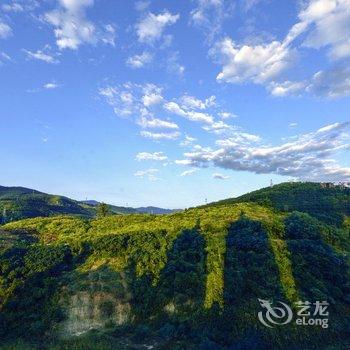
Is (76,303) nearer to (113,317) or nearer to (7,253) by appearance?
(113,317)

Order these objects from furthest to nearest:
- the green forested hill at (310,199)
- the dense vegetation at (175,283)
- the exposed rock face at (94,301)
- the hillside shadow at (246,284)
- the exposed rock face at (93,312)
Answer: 1. the green forested hill at (310,199)
2. the exposed rock face at (94,301)
3. the exposed rock face at (93,312)
4. the dense vegetation at (175,283)
5. the hillside shadow at (246,284)

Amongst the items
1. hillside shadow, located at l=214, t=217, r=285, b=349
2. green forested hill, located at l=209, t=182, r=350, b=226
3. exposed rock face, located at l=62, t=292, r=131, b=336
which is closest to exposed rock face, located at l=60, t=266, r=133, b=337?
exposed rock face, located at l=62, t=292, r=131, b=336

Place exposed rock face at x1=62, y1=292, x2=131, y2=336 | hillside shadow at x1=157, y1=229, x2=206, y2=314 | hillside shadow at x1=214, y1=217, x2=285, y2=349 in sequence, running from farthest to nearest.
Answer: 1. hillside shadow at x1=157, y1=229, x2=206, y2=314
2. exposed rock face at x1=62, y1=292, x2=131, y2=336
3. hillside shadow at x1=214, y1=217, x2=285, y2=349

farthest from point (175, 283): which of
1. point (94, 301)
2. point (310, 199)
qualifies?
point (310, 199)

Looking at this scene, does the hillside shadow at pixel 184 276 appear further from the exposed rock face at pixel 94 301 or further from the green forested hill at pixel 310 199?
the green forested hill at pixel 310 199

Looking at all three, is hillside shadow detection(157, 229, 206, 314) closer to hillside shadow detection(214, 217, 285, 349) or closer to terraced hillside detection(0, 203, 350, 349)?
terraced hillside detection(0, 203, 350, 349)

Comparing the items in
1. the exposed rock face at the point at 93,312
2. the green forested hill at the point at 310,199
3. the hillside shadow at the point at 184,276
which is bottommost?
the exposed rock face at the point at 93,312

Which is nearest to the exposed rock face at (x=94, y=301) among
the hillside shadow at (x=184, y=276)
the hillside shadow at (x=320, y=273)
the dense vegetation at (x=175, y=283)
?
the dense vegetation at (x=175, y=283)
